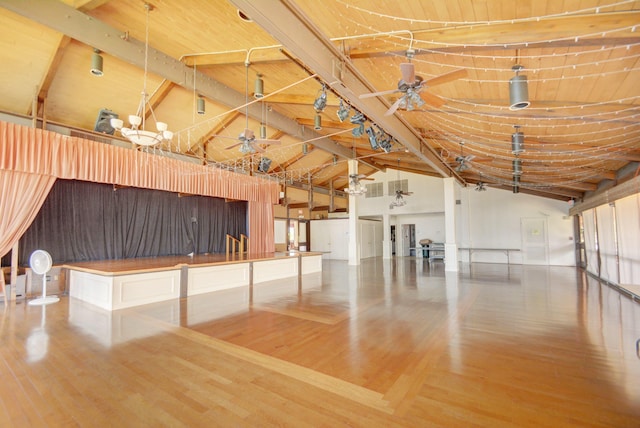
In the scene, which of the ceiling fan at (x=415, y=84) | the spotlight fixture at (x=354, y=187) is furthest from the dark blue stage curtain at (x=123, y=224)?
the ceiling fan at (x=415, y=84)

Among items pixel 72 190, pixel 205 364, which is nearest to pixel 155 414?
pixel 205 364

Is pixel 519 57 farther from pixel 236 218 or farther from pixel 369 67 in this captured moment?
pixel 236 218

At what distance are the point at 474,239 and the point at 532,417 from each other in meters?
11.4

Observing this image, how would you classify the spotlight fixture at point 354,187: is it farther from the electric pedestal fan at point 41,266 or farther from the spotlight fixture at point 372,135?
the electric pedestal fan at point 41,266

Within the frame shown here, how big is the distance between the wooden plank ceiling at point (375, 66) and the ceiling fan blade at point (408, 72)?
22 centimetres

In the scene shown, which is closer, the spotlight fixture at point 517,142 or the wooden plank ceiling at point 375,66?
the wooden plank ceiling at point 375,66

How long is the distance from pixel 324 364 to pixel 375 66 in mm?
3927

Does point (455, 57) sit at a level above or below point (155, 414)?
above


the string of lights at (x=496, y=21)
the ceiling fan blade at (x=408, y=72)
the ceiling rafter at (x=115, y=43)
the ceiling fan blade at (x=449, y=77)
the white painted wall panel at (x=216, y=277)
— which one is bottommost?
the white painted wall panel at (x=216, y=277)

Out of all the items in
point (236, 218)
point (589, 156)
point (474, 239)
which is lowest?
point (474, 239)

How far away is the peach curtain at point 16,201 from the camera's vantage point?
5.07 m

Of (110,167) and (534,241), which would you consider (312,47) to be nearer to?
(110,167)

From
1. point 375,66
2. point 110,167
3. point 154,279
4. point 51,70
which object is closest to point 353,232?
point 154,279

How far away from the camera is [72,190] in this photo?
6.94 m
